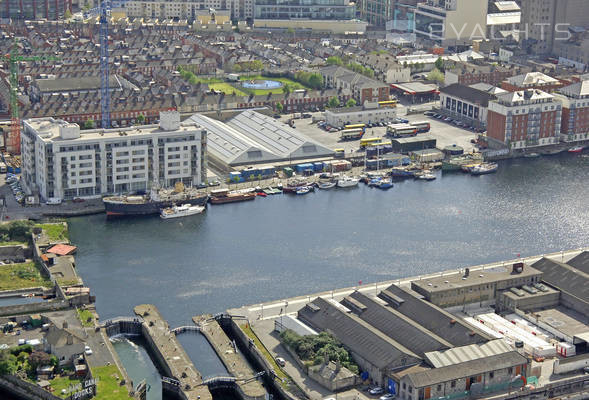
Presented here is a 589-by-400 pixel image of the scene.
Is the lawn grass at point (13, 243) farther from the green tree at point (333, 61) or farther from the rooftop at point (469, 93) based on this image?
the green tree at point (333, 61)

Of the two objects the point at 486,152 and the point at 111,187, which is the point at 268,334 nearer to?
the point at 111,187

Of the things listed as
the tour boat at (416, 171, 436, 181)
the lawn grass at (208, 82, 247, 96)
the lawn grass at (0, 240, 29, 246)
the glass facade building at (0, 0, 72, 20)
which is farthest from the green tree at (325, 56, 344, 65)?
the lawn grass at (0, 240, 29, 246)

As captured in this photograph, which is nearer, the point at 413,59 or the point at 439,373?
the point at 439,373

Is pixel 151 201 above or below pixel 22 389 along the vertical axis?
above

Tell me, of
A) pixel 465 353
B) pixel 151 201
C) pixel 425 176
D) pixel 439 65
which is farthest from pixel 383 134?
pixel 465 353

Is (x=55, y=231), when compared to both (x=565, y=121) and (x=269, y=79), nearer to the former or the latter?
(x=565, y=121)

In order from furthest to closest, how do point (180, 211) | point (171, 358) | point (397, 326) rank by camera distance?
point (180, 211), point (397, 326), point (171, 358)

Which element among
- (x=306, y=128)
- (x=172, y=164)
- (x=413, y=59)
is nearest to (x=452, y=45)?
(x=413, y=59)
